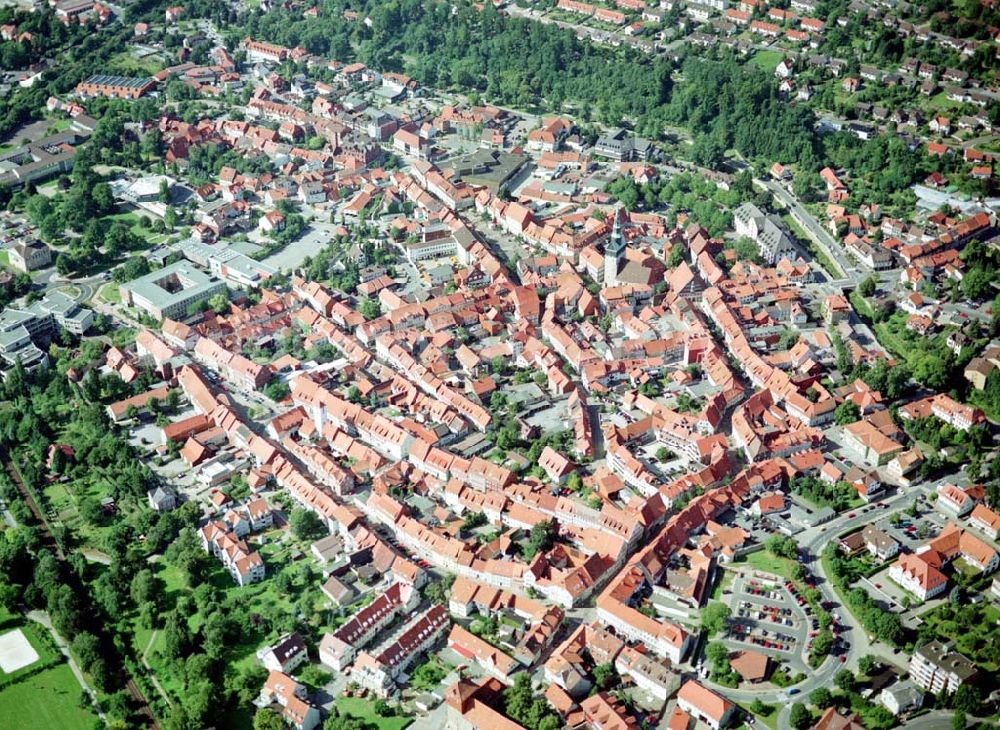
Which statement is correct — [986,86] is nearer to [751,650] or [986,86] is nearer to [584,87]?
[584,87]

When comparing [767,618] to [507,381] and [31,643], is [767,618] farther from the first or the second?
[31,643]

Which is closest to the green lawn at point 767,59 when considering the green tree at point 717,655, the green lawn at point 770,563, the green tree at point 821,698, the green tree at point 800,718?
the green lawn at point 770,563

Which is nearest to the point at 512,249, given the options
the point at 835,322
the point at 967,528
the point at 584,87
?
the point at 835,322

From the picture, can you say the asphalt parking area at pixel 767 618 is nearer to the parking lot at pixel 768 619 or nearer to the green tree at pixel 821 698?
the parking lot at pixel 768 619

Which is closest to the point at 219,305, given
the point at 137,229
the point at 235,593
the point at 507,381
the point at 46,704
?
the point at 137,229

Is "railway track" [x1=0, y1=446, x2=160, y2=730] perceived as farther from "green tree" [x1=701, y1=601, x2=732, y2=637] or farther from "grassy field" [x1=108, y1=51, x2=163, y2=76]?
"grassy field" [x1=108, y1=51, x2=163, y2=76]

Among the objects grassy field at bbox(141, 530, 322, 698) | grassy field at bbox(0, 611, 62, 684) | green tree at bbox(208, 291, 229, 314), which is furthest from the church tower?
grassy field at bbox(0, 611, 62, 684)

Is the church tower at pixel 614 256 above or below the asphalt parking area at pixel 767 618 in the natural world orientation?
above
